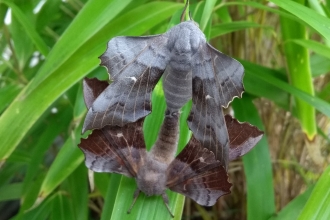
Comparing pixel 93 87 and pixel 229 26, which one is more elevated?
pixel 93 87

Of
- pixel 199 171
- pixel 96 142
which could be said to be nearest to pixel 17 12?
pixel 96 142

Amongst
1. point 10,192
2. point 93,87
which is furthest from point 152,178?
point 10,192

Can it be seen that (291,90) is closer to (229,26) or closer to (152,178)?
(229,26)

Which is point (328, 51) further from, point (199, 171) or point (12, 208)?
point (12, 208)

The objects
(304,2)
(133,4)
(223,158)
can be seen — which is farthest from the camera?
(133,4)

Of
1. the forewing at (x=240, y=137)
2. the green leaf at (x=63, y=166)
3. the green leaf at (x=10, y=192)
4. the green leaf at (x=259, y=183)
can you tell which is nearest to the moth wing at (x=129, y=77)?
the forewing at (x=240, y=137)

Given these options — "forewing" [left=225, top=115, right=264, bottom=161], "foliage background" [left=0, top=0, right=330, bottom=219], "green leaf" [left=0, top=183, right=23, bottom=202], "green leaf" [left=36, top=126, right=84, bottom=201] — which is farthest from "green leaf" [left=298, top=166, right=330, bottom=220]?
"green leaf" [left=0, top=183, right=23, bottom=202]

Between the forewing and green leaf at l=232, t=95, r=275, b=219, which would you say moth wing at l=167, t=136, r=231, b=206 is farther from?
green leaf at l=232, t=95, r=275, b=219

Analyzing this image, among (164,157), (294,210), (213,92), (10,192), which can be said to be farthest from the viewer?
(10,192)
